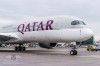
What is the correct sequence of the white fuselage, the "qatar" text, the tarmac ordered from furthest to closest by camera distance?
the "qatar" text < the white fuselage < the tarmac

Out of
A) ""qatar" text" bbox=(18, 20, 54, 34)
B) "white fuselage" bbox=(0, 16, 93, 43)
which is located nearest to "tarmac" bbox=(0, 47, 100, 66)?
"white fuselage" bbox=(0, 16, 93, 43)

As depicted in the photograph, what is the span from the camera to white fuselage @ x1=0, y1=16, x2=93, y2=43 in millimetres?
19931

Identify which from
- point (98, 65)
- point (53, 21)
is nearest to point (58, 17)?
point (53, 21)

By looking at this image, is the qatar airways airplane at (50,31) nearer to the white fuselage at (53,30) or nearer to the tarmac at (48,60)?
the white fuselage at (53,30)

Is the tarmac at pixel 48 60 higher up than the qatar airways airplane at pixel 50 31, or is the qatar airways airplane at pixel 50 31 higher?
the qatar airways airplane at pixel 50 31

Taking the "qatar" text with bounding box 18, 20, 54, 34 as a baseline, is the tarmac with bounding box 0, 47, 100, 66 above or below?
below

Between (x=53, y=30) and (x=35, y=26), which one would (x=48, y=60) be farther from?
(x=35, y=26)

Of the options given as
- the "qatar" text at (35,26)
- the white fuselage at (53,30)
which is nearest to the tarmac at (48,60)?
the white fuselage at (53,30)

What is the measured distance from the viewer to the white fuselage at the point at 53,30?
1993 centimetres

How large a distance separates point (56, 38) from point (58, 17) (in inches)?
84.4

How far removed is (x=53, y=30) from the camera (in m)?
21.5

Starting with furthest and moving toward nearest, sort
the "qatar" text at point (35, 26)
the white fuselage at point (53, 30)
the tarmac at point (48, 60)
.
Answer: the "qatar" text at point (35, 26) < the white fuselage at point (53, 30) < the tarmac at point (48, 60)

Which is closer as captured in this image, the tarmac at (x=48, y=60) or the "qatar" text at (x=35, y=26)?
the tarmac at (x=48, y=60)

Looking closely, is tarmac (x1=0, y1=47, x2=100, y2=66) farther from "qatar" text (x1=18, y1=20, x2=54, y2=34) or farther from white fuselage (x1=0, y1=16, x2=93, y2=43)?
"qatar" text (x1=18, y1=20, x2=54, y2=34)
